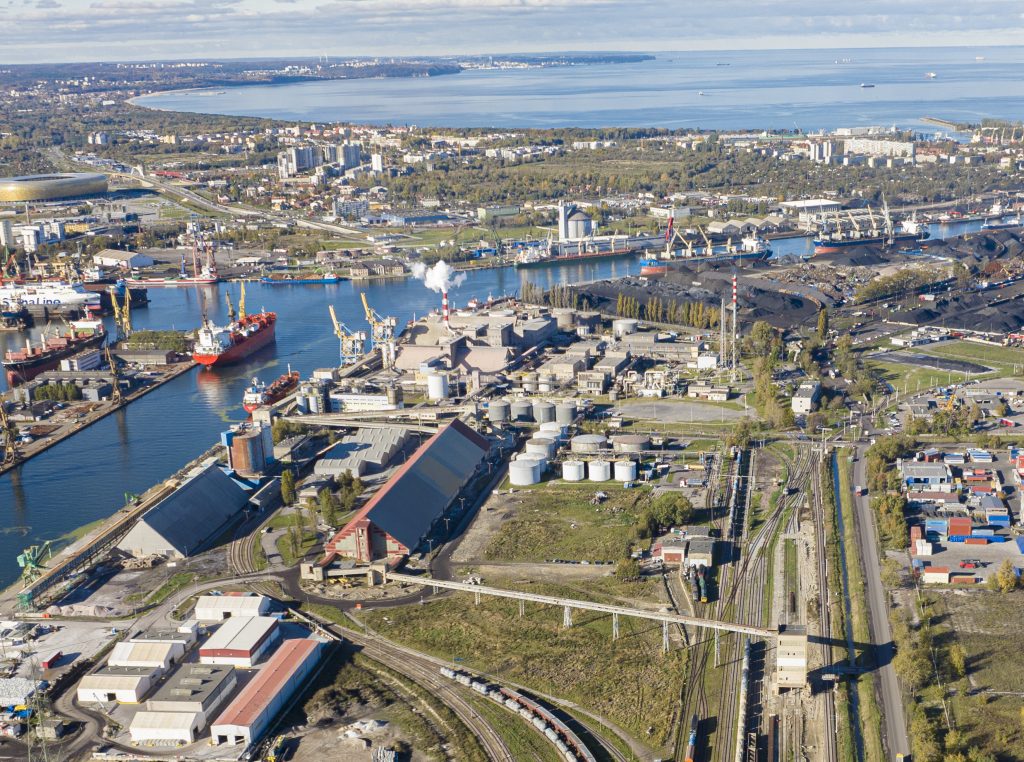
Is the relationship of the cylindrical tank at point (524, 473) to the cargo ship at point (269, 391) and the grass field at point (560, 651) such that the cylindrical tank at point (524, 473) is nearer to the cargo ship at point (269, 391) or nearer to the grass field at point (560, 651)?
the grass field at point (560, 651)

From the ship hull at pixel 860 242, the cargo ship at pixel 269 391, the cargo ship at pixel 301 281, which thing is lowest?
the cargo ship at pixel 269 391

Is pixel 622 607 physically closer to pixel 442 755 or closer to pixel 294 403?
pixel 442 755

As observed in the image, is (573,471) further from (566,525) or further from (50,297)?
(50,297)

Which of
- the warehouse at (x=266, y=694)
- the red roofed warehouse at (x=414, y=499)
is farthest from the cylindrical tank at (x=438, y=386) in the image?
the warehouse at (x=266, y=694)

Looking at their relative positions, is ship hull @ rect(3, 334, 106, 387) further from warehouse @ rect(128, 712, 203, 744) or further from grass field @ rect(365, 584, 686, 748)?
warehouse @ rect(128, 712, 203, 744)

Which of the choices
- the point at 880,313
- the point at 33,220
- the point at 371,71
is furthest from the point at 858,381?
the point at 371,71
